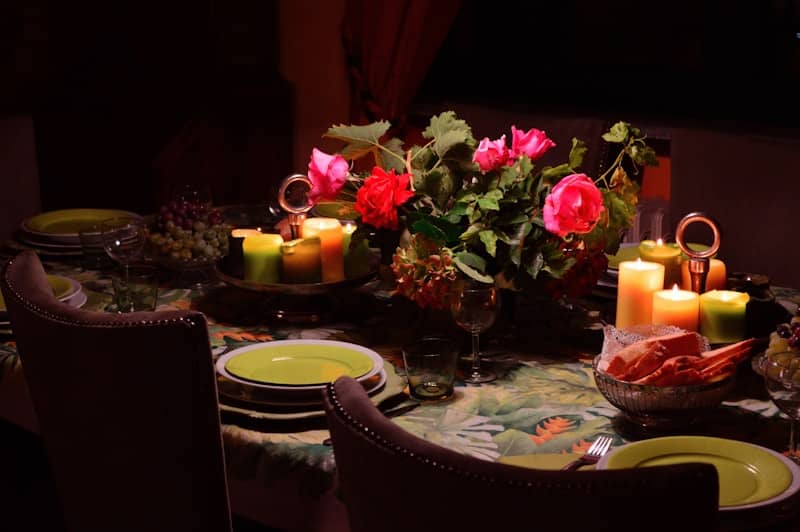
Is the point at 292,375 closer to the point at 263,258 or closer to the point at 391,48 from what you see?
the point at 263,258

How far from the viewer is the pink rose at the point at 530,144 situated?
5.80ft

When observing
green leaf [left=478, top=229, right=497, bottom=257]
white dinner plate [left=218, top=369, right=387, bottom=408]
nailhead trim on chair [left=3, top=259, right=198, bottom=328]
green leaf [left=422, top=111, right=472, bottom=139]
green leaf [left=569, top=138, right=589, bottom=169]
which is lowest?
white dinner plate [left=218, top=369, right=387, bottom=408]

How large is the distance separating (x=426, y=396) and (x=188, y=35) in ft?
10.5

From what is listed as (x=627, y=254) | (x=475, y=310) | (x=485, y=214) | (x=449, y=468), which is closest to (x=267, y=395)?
(x=475, y=310)

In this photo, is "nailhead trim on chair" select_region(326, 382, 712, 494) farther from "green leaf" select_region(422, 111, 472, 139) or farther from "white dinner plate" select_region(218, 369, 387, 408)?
"green leaf" select_region(422, 111, 472, 139)

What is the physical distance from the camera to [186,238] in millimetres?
2146

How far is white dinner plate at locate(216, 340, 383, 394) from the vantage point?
1.51 m

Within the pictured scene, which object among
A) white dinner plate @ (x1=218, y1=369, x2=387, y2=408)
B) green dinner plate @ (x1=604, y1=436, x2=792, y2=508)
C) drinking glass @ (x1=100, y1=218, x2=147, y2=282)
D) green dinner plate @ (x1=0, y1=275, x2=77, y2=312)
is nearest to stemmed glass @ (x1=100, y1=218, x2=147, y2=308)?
drinking glass @ (x1=100, y1=218, x2=147, y2=282)

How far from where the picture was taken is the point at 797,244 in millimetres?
2396

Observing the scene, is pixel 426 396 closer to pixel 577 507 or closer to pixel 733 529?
pixel 733 529

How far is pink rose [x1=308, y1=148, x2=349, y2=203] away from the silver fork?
62 cm

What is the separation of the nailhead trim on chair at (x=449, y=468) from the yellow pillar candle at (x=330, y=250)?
2.99 ft

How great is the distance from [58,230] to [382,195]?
1103 millimetres

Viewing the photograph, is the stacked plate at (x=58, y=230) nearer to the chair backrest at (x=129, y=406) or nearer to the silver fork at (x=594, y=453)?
the chair backrest at (x=129, y=406)
